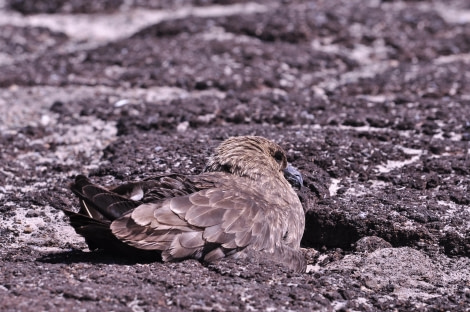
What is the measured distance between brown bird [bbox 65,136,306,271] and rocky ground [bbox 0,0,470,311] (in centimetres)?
12

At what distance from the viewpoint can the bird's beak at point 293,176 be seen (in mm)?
5789

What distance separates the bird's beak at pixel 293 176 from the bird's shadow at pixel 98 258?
56.1 inches

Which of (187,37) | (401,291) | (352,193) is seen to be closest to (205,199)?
(401,291)

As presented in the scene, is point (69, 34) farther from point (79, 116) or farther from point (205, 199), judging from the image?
point (205, 199)

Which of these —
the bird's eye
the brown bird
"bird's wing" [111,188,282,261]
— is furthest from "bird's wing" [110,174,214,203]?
the bird's eye

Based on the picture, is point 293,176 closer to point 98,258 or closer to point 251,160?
point 251,160

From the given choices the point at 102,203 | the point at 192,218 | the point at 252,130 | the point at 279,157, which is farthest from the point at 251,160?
the point at 252,130

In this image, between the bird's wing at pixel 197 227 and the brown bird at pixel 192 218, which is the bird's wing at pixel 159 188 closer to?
the brown bird at pixel 192 218

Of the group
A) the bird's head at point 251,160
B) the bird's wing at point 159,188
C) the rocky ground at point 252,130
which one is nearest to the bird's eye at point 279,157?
the bird's head at point 251,160

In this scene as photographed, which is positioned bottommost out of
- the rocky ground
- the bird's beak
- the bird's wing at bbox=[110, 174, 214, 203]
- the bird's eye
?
the rocky ground

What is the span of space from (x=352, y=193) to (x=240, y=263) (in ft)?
5.20

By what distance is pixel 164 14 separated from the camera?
489 inches

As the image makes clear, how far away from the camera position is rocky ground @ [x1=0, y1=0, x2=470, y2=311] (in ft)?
14.7

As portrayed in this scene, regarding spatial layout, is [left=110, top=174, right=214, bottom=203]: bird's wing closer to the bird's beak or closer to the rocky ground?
the rocky ground
